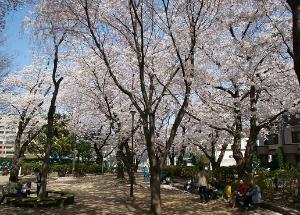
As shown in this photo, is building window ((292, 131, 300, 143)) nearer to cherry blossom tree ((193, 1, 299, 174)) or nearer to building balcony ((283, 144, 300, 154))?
building balcony ((283, 144, 300, 154))

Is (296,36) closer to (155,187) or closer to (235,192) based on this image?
(155,187)

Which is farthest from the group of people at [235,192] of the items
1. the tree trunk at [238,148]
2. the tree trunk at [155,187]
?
the tree trunk at [155,187]

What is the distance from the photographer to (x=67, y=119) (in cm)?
4153

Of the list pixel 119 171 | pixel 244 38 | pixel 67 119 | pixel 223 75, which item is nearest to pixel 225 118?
pixel 223 75

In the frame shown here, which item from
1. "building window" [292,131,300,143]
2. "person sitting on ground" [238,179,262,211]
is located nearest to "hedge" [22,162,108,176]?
"building window" [292,131,300,143]

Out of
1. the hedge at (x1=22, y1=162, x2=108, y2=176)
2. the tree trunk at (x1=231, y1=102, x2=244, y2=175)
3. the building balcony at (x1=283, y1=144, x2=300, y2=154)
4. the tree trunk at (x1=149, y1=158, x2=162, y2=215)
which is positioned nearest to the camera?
the tree trunk at (x1=149, y1=158, x2=162, y2=215)

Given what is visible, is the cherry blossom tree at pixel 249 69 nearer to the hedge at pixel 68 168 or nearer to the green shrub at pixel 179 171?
the green shrub at pixel 179 171

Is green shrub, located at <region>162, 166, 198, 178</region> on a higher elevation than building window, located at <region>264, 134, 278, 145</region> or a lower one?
lower

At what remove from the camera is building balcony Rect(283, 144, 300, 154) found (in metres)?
37.8

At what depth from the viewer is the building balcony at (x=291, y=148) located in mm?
37750

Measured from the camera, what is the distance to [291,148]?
3859 cm

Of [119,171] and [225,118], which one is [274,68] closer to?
[225,118]

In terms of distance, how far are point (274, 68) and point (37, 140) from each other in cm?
3926

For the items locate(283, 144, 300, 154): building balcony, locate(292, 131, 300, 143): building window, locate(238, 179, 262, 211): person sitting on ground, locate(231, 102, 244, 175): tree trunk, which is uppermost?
locate(292, 131, 300, 143): building window
